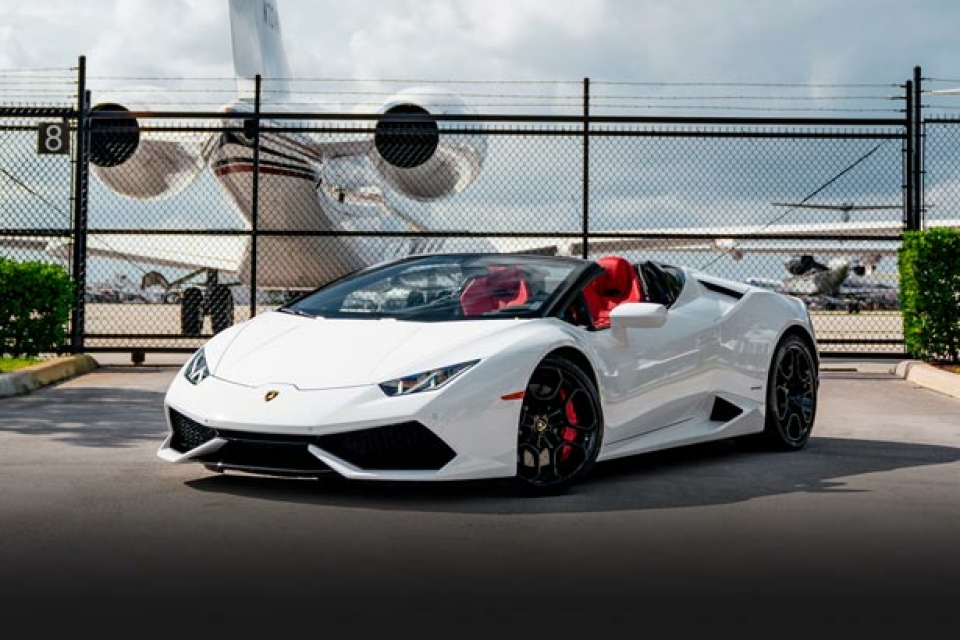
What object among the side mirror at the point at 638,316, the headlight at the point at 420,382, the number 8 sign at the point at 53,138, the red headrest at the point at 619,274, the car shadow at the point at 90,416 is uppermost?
the number 8 sign at the point at 53,138

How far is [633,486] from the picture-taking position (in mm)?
6535

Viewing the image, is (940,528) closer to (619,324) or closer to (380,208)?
(619,324)

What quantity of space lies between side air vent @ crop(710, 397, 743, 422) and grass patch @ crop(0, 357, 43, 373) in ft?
23.0

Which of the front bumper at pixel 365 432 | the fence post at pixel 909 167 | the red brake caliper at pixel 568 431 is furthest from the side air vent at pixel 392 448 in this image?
the fence post at pixel 909 167

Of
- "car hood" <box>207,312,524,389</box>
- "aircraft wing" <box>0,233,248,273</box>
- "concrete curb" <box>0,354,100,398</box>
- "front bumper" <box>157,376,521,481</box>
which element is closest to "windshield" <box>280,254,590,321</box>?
"car hood" <box>207,312,524,389</box>

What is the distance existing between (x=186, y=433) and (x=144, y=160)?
44.1 feet

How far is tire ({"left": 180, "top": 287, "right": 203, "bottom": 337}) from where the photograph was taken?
2172 centimetres

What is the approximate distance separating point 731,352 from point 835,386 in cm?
571

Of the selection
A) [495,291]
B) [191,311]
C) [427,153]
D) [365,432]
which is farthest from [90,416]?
[191,311]

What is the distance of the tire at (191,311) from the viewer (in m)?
21.7

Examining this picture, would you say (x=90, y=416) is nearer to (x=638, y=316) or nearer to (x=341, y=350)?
(x=341, y=350)

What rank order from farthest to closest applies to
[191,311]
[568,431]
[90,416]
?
[191,311]
[90,416]
[568,431]

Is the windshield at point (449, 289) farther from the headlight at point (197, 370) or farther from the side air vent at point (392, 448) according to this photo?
the side air vent at point (392, 448)

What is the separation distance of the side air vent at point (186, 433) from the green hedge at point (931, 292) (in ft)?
31.3
